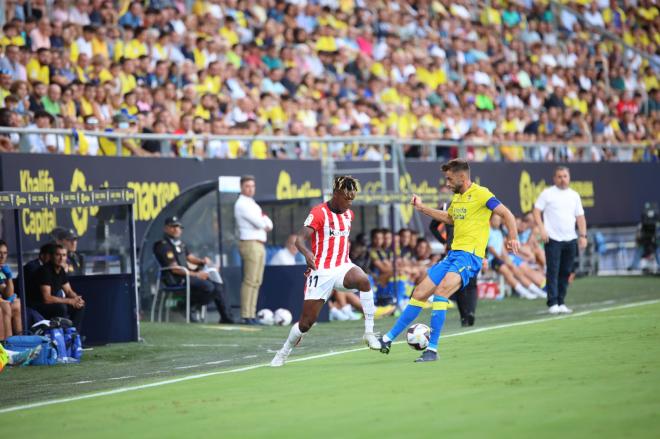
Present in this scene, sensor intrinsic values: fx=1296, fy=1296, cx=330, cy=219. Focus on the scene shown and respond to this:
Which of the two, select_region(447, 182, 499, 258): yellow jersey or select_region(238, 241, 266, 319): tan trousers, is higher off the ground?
select_region(447, 182, 499, 258): yellow jersey

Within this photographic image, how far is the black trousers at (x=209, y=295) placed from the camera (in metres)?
20.2

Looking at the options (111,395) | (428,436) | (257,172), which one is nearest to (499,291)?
(257,172)

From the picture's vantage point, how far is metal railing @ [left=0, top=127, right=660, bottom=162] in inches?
767

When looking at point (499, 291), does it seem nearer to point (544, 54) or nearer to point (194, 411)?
point (544, 54)

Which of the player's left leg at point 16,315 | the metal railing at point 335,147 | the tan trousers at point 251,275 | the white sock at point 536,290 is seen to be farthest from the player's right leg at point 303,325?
the white sock at point 536,290

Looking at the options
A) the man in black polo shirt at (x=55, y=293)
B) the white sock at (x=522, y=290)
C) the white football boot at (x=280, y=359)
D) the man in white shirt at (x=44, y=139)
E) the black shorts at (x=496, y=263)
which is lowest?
the white sock at (x=522, y=290)

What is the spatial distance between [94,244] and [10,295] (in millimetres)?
3779

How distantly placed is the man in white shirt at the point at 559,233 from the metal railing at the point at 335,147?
15.1 feet

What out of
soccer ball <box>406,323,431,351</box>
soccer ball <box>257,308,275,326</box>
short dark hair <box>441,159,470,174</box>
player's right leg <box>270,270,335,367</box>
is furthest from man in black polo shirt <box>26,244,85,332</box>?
short dark hair <box>441,159,470,174</box>

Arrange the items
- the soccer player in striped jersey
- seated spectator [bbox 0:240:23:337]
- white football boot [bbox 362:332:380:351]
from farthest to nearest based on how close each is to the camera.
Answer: seated spectator [bbox 0:240:23:337]
white football boot [bbox 362:332:380:351]
the soccer player in striped jersey

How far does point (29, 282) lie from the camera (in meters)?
16.4

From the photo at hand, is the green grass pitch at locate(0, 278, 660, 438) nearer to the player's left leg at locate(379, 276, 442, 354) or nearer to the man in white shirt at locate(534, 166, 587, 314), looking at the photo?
the player's left leg at locate(379, 276, 442, 354)

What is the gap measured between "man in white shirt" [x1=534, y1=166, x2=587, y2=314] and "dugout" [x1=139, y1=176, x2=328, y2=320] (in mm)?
3663

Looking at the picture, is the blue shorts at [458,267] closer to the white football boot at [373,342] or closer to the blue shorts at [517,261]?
the white football boot at [373,342]
